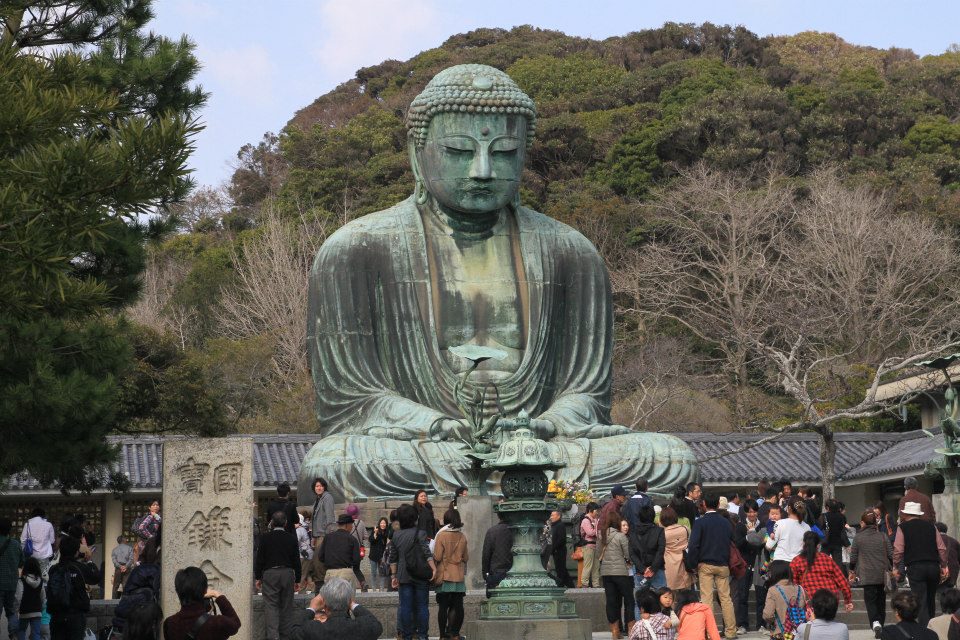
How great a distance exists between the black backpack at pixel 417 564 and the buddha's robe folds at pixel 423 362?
4.84m

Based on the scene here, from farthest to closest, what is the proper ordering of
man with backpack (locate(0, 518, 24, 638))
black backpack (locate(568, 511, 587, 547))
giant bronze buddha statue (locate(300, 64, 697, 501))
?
giant bronze buddha statue (locate(300, 64, 697, 501))
black backpack (locate(568, 511, 587, 547))
man with backpack (locate(0, 518, 24, 638))

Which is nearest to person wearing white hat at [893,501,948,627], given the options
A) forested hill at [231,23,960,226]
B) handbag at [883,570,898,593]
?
handbag at [883,570,898,593]

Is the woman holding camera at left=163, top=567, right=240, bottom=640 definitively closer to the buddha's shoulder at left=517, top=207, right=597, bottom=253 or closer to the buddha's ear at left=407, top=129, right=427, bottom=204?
the buddha's ear at left=407, top=129, right=427, bottom=204

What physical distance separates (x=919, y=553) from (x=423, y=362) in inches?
262

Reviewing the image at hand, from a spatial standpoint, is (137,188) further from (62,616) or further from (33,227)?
(62,616)

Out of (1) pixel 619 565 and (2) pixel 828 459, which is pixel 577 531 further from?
(2) pixel 828 459

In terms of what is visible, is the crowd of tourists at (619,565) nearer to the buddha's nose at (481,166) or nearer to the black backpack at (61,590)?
the black backpack at (61,590)

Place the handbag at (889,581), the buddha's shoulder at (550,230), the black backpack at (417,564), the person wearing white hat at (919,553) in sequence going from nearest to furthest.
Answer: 1. the black backpack at (417,564)
2. the person wearing white hat at (919,553)
3. the handbag at (889,581)
4. the buddha's shoulder at (550,230)

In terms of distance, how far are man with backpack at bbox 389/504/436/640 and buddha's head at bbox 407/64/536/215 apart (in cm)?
624

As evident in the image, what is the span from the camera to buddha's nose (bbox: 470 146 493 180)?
17641mm

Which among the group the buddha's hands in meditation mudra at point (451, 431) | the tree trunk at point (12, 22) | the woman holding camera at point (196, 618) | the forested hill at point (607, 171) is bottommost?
the woman holding camera at point (196, 618)

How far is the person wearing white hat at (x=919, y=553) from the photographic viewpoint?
1249 cm

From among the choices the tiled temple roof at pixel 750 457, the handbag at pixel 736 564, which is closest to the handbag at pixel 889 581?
the handbag at pixel 736 564

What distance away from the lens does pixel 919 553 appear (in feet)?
41.0
